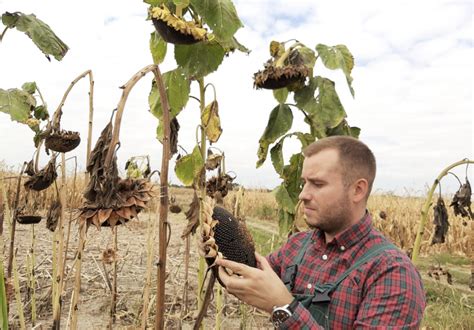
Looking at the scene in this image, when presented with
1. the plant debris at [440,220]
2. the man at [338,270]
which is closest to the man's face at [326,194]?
the man at [338,270]

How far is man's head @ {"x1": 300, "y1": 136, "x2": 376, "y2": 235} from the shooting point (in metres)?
1.85

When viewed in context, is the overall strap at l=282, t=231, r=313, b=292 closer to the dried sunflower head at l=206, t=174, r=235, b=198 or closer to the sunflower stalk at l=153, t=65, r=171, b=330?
the sunflower stalk at l=153, t=65, r=171, b=330

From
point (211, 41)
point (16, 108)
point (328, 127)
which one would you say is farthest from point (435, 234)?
point (16, 108)

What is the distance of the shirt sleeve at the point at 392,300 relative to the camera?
1631 millimetres

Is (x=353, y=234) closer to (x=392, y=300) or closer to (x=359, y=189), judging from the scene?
(x=359, y=189)

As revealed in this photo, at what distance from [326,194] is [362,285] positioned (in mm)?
319

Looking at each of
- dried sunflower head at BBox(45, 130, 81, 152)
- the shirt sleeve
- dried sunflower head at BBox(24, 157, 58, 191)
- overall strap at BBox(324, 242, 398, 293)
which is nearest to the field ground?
dried sunflower head at BBox(45, 130, 81, 152)

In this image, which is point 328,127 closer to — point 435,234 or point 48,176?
point 435,234

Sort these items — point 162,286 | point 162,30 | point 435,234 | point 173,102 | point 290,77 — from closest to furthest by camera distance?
point 162,286 → point 162,30 → point 173,102 → point 290,77 → point 435,234

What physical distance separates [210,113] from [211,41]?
0.33m

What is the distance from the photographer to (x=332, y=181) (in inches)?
72.7

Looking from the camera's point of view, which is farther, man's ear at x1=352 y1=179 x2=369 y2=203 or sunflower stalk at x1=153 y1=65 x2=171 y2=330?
man's ear at x1=352 y1=179 x2=369 y2=203

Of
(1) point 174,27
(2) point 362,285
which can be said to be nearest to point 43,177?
(1) point 174,27

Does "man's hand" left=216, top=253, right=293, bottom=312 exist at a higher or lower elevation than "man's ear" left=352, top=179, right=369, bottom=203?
lower
